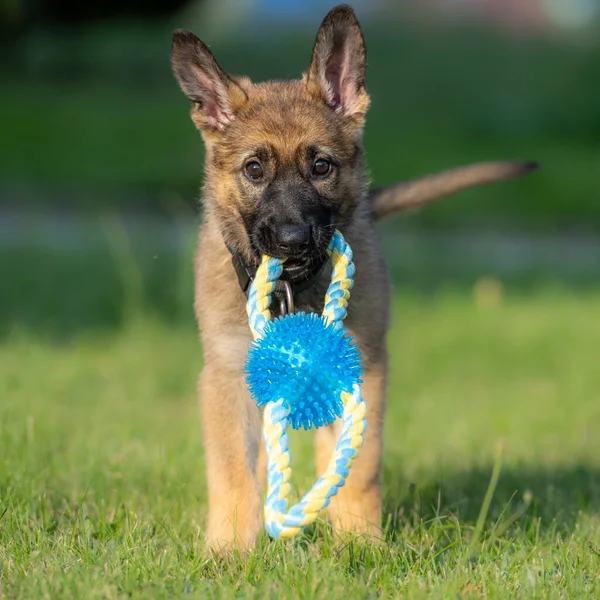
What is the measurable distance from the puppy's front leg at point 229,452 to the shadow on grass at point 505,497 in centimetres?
53

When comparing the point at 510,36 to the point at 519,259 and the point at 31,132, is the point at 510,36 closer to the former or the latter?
the point at 31,132

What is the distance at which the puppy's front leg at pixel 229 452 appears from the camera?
3.77 meters

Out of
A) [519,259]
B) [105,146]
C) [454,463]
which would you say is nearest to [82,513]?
[454,463]

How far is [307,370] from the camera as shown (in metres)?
3.15

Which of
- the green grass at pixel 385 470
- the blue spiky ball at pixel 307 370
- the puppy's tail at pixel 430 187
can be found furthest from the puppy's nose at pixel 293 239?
the puppy's tail at pixel 430 187

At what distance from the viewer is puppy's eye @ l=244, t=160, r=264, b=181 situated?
12.4 feet

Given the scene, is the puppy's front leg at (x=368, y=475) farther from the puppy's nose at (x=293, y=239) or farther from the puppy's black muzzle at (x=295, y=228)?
the puppy's nose at (x=293, y=239)

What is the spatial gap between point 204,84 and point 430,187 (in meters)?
1.47

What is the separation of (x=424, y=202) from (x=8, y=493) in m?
2.42

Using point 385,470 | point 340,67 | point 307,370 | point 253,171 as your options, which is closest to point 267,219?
point 253,171

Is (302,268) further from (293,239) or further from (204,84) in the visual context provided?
(204,84)

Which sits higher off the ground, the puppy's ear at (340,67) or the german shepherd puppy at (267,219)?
the puppy's ear at (340,67)

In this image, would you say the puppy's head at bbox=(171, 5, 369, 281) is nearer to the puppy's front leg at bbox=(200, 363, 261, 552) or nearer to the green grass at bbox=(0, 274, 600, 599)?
the puppy's front leg at bbox=(200, 363, 261, 552)

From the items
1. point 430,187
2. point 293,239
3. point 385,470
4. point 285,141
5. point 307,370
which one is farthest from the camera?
point 430,187
